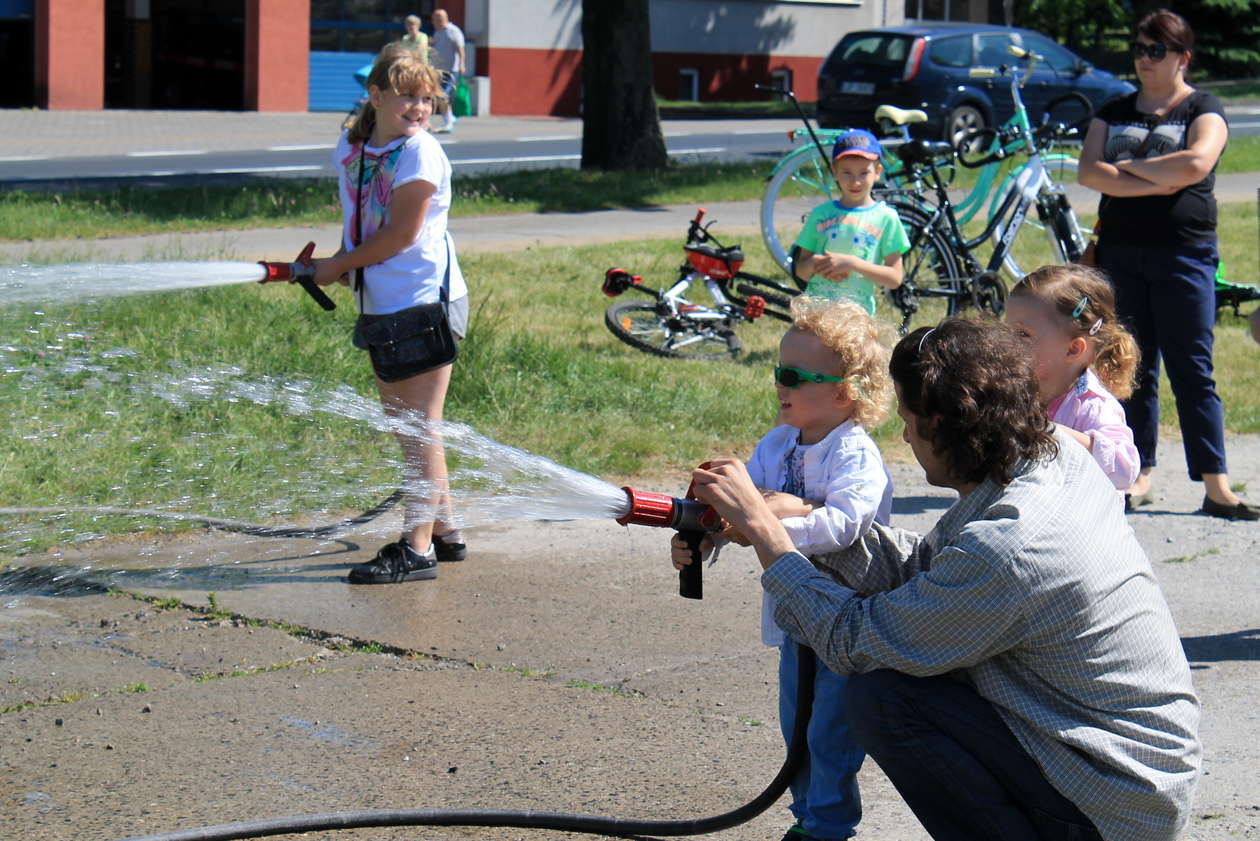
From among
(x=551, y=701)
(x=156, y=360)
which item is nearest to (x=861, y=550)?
(x=551, y=701)

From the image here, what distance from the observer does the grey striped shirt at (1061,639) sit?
2855 millimetres

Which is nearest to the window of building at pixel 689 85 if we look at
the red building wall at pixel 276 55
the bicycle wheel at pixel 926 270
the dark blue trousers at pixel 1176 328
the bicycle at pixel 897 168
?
the red building wall at pixel 276 55

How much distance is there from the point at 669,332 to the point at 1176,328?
11.4ft

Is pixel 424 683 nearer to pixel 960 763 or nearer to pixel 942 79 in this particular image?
pixel 960 763

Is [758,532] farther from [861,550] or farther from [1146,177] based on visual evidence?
[1146,177]

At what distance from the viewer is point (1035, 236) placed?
14219mm

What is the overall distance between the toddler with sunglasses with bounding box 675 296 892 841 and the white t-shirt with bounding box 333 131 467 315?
209 centimetres

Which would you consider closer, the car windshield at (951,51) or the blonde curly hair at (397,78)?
the blonde curly hair at (397,78)

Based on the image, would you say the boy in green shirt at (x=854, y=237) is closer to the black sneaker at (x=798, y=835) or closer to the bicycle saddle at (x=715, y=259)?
the bicycle saddle at (x=715, y=259)

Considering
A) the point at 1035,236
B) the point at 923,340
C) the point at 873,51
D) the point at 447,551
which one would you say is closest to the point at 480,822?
the point at 923,340

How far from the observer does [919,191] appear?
10.6m

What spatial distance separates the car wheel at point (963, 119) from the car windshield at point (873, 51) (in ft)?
3.51

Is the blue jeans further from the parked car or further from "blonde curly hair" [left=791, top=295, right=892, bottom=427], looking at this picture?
the parked car

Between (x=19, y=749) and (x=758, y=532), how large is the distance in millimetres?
2074
